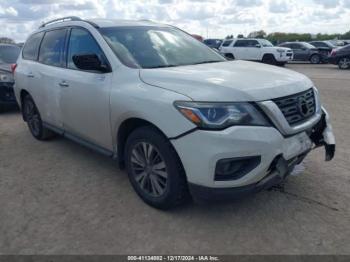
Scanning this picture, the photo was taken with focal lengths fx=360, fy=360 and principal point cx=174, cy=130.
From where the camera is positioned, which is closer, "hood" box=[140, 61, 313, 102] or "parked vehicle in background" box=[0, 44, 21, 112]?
"hood" box=[140, 61, 313, 102]

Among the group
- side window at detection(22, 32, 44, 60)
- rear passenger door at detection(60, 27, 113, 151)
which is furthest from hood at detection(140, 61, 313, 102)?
side window at detection(22, 32, 44, 60)

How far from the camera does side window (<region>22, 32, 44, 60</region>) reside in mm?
5559

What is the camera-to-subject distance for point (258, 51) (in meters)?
22.0

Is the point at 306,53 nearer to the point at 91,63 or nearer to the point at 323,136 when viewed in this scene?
the point at 323,136

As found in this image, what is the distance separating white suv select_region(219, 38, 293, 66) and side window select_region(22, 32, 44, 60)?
57.0ft

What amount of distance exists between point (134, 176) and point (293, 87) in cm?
175

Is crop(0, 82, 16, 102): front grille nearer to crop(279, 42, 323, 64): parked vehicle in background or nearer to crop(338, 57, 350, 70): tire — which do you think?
crop(338, 57, 350, 70): tire

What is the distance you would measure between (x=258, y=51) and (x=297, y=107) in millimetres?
19798

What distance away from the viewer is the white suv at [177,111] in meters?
2.85

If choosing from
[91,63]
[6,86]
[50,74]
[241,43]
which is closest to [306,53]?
[241,43]

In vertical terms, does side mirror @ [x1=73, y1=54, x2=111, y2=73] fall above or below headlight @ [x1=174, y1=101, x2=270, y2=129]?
above

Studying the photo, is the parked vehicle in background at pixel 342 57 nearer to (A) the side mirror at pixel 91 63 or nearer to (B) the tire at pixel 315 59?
(B) the tire at pixel 315 59

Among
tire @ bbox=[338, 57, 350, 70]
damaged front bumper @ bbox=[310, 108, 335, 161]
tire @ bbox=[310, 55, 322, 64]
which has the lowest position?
tire @ bbox=[310, 55, 322, 64]

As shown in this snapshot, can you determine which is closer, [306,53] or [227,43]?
[227,43]
